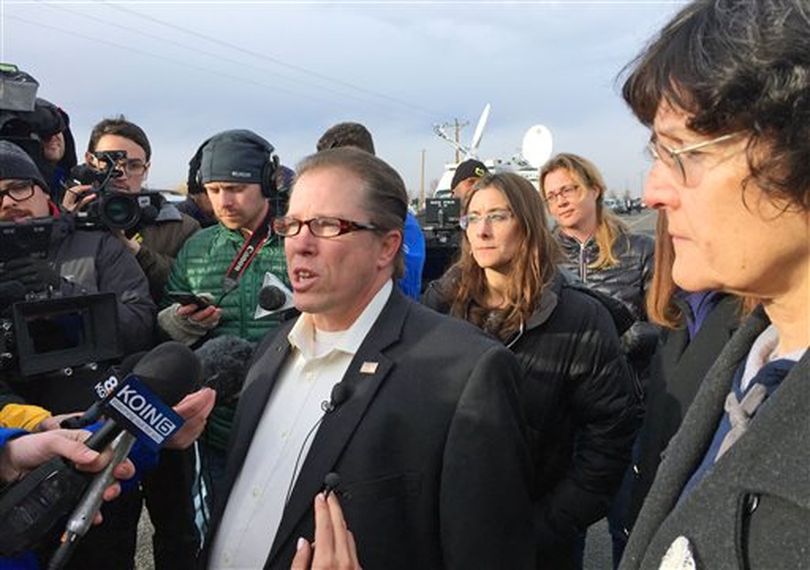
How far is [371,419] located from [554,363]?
3.35 ft

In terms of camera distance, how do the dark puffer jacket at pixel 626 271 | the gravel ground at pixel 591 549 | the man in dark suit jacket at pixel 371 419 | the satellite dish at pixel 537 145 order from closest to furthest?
the man in dark suit jacket at pixel 371 419 < the dark puffer jacket at pixel 626 271 < the gravel ground at pixel 591 549 < the satellite dish at pixel 537 145

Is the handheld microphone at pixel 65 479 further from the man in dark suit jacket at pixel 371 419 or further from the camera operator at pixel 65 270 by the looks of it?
the camera operator at pixel 65 270

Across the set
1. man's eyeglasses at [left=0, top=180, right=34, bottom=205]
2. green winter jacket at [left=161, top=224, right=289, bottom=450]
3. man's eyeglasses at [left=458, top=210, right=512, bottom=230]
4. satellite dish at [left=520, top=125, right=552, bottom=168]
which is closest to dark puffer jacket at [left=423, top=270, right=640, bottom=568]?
man's eyeglasses at [left=458, top=210, right=512, bottom=230]

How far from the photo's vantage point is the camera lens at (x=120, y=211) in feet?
9.58

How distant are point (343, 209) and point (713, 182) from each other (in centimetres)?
111

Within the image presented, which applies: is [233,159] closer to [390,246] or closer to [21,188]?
[21,188]

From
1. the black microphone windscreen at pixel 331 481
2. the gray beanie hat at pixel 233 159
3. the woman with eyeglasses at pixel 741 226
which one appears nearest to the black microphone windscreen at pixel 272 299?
the gray beanie hat at pixel 233 159

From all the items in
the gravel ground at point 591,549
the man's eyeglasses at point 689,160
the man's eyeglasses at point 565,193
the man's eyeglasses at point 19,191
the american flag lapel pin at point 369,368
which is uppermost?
the man's eyeglasses at point 689,160

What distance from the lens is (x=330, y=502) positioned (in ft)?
4.15

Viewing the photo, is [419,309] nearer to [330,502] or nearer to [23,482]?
[330,502]

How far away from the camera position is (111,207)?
2.94m

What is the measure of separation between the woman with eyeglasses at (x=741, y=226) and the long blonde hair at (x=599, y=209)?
257 cm

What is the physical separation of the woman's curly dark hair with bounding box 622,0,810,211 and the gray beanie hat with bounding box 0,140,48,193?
240 centimetres

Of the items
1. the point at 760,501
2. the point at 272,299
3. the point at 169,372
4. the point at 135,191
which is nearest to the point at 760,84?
the point at 760,501
